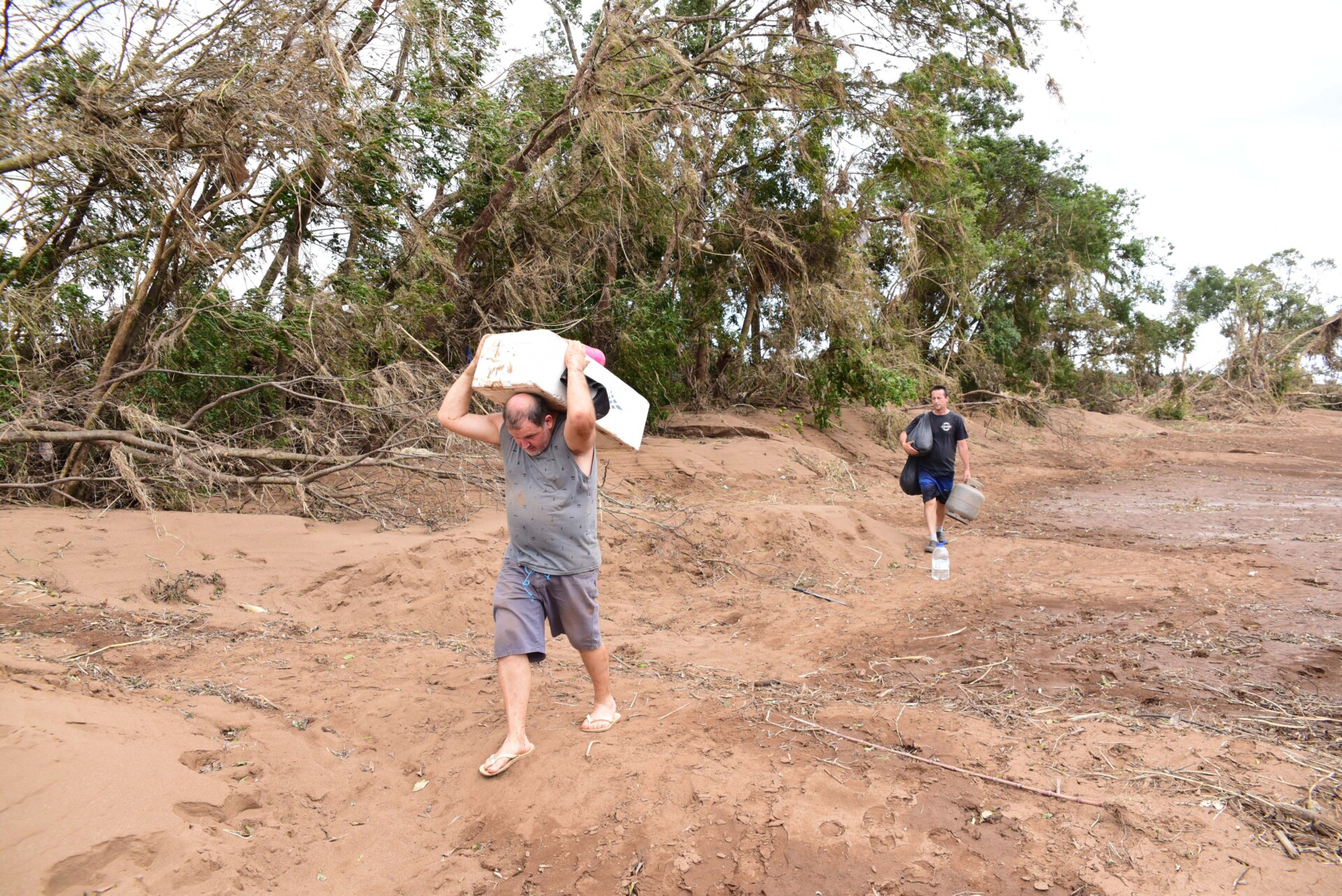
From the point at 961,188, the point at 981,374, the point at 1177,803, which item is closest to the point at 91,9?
the point at 1177,803

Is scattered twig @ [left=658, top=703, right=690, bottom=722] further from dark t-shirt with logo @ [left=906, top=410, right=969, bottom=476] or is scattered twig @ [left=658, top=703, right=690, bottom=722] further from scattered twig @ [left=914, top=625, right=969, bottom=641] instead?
dark t-shirt with logo @ [left=906, top=410, right=969, bottom=476]

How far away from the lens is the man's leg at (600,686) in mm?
3672

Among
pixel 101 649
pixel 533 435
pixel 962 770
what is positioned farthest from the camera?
pixel 101 649

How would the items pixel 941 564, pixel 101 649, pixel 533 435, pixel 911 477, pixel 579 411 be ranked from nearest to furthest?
pixel 579 411
pixel 533 435
pixel 101 649
pixel 941 564
pixel 911 477

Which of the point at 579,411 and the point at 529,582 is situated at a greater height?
the point at 579,411

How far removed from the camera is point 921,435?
26.1ft

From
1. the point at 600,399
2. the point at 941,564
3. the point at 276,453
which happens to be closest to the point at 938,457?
the point at 941,564

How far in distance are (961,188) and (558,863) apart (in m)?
17.1

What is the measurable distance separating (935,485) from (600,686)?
17.4ft

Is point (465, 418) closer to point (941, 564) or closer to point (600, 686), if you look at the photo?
point (600, 686)

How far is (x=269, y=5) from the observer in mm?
7633

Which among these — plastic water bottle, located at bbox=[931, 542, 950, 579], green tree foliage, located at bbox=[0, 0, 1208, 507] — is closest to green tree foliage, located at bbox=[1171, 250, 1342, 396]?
green tree foliage, located at bbox=[0, 0, 1208, 507]

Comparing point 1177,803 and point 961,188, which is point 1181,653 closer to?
point 1177,803

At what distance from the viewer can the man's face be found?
3.44 meters
